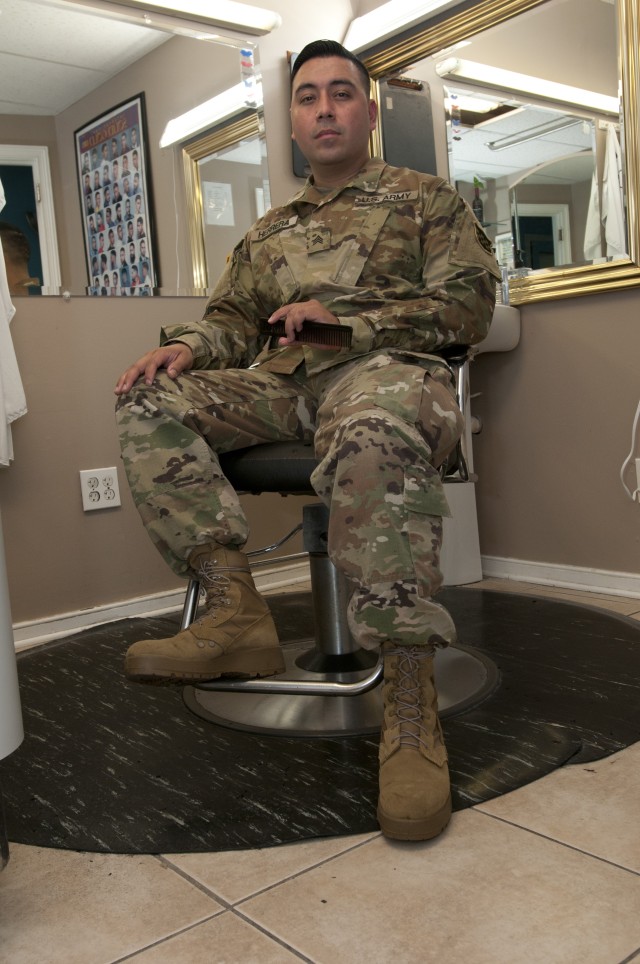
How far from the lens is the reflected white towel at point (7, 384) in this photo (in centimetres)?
201

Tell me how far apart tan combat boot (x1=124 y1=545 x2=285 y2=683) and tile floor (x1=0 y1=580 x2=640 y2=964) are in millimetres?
278

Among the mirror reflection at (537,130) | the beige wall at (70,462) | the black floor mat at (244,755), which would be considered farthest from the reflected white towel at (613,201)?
the beige wall at (70,462)

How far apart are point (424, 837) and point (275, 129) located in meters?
2.18

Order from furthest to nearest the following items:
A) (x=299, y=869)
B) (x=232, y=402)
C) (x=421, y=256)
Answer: (x=421, y=256) → (x=232, y=402) → (x=299, y=869)

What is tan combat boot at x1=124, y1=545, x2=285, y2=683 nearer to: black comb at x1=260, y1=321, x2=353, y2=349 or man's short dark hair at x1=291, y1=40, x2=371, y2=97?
black comb at x1=260, y1=321, x2=353, y2=349

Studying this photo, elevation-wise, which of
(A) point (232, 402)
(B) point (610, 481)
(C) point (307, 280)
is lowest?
(B) point (610, 481)

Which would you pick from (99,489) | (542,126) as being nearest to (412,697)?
(99,489)

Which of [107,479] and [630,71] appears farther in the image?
[107,479]

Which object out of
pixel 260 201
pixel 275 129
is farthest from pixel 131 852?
pixel 275 129

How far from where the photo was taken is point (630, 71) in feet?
6.80

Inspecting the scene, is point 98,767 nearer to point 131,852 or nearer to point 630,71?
point 131,852

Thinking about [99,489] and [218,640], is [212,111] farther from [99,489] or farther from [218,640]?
[218,640]

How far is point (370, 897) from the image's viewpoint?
3.07ft

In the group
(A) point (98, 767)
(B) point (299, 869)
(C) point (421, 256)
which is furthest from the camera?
(C) point (421, 256)
